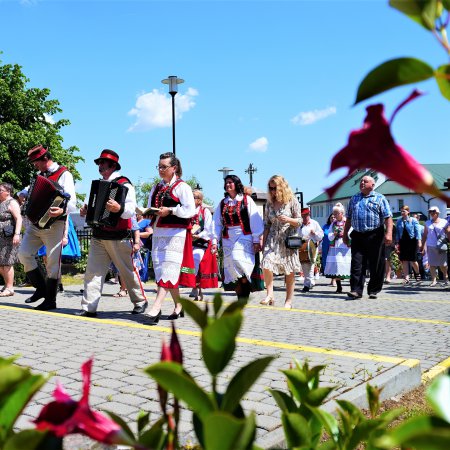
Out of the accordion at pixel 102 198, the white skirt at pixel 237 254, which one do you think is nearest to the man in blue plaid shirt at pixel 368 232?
the white skirt at pixel 237 254

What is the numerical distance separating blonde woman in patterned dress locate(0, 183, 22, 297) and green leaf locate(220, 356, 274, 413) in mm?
9884

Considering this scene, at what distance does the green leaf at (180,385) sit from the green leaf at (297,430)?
0.30 meters

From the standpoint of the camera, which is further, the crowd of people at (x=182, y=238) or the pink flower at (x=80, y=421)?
the crowd of people at (x=182, y=238)

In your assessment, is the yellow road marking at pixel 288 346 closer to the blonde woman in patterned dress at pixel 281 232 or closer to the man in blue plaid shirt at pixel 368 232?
the blonde woman in patterned dress at pixel 281 232

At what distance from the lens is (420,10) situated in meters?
0.69

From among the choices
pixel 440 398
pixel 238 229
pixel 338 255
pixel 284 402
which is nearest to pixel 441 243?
pixel 338 255

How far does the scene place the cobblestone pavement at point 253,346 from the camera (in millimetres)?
3773

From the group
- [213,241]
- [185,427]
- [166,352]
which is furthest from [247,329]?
[166,352]

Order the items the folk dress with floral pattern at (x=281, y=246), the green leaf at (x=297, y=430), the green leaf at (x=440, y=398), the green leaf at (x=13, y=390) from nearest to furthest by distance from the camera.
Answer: the green leaf at (x=440, y=398)
the green leaf at (x=13, y=390)
the green leaf at (x=297, y=430)
the folk dress with floral pattern at (x=281, y=246)

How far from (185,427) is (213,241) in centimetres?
635

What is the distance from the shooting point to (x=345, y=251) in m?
12.6

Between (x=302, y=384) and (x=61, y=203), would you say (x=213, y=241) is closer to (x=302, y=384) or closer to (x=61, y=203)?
(x=61, y=203)

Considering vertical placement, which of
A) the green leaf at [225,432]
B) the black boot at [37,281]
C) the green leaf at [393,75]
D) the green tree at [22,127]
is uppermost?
the green tree at [22,127]

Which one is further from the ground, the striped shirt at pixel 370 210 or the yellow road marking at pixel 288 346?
the striped shirt at pixel 370 210
